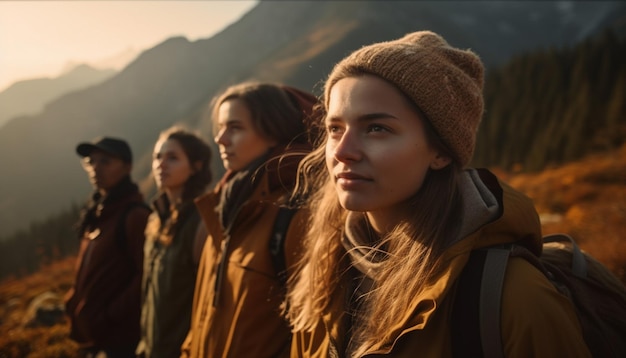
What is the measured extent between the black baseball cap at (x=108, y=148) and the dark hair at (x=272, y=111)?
225 centimetres

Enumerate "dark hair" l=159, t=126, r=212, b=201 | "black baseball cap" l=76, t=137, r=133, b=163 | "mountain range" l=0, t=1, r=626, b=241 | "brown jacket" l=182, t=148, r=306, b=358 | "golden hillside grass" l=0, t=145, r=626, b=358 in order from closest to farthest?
"brown jacket" l=182, t=148, r=306, b=358 < "dark hair" l=159, t=126, r=212, b=201 < "black baseball cap" l=76, t=137, r=133, b=163 < "golden hillside grass" l=0, t=145, r=626, b=358 < "mountain range" l=0, t=1, r=626, b=241

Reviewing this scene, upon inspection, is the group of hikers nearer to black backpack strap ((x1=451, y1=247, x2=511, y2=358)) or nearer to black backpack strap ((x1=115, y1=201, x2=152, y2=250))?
black backpack strap ((x1=451, y1=247, x2=511, y2=358))

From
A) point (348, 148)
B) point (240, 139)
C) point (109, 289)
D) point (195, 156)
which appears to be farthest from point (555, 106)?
point (348, 148)

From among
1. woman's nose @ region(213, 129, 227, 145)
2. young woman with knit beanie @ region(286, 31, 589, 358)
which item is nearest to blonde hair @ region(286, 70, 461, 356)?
young woman with knit beanie @ region(286, 31, 589, 358)

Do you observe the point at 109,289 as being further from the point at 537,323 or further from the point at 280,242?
the point at 537,323

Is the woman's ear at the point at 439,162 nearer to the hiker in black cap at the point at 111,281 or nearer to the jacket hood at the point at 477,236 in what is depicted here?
the jacket hood at the point at 477,236

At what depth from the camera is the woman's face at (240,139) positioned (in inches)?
99.3

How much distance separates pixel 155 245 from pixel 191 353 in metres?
1.19

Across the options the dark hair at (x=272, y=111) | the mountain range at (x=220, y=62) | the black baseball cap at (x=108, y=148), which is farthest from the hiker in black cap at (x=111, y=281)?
the mountain range at (x=220, y=62)

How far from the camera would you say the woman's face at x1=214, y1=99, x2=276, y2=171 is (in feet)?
8.28

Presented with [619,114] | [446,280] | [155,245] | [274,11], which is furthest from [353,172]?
[274,11]

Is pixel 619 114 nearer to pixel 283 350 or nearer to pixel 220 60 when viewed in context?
pixel 283 350

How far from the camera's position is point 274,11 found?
6855 inches

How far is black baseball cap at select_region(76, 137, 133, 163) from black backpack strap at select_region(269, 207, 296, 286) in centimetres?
280
